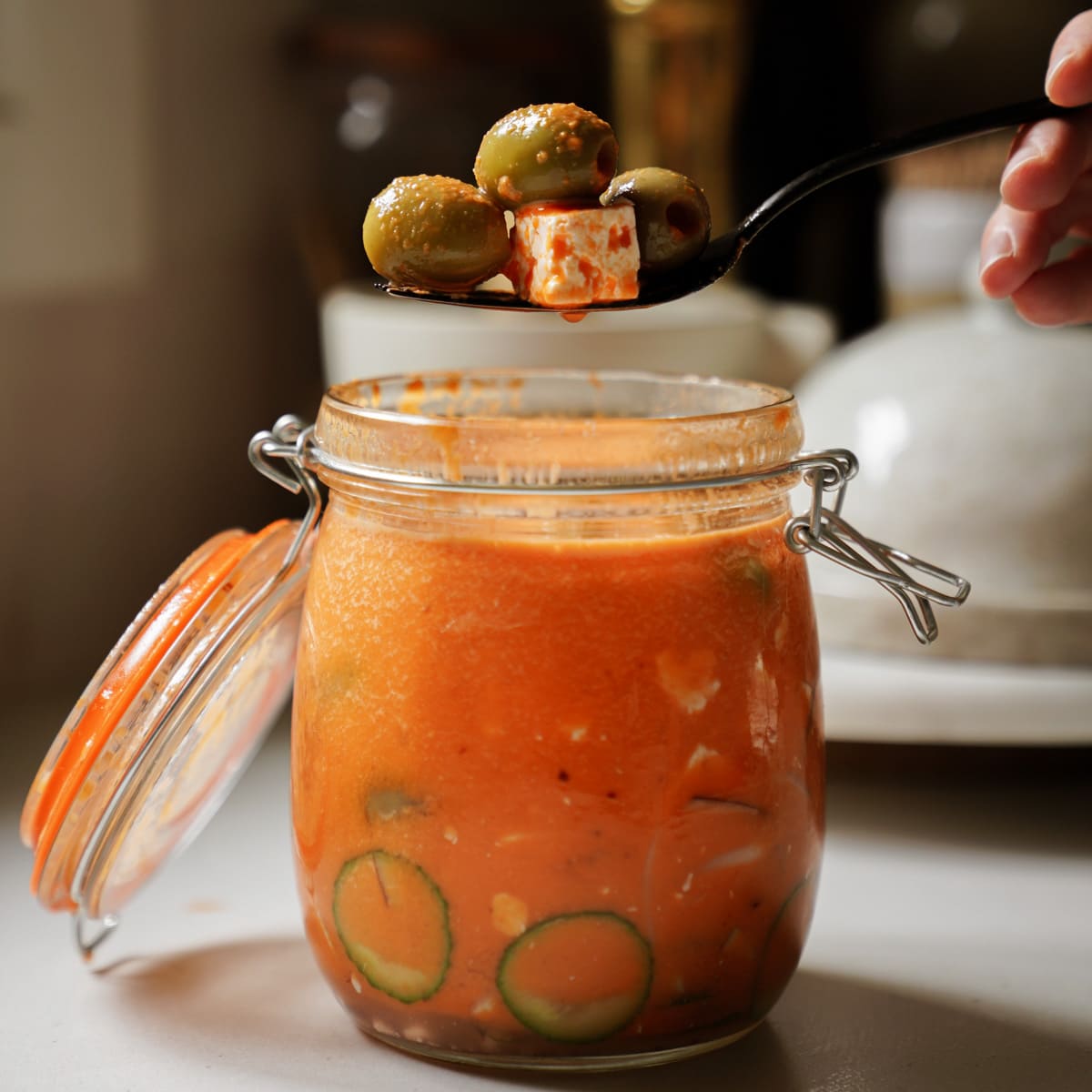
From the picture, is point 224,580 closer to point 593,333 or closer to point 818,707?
point 818,707

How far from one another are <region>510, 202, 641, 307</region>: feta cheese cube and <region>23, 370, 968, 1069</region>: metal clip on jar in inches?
2.0

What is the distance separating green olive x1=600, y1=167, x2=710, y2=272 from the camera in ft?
1.91

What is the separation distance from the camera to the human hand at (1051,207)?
0.62 metres

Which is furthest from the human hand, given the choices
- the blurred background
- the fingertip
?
the blurred background

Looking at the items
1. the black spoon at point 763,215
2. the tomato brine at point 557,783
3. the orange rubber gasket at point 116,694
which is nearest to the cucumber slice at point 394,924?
the tomato brine at point 557,783

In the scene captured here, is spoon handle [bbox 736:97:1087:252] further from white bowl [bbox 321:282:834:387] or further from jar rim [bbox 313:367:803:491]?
white bowl [bbox 321:282:834:387]

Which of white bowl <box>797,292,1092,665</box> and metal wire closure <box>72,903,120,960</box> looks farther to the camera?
white bowl <box>797,292,1092,665</box>

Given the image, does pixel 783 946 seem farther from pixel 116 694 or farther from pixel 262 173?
pixel 262 173

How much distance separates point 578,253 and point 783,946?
259 mm

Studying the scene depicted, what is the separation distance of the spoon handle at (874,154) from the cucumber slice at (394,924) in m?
0.27

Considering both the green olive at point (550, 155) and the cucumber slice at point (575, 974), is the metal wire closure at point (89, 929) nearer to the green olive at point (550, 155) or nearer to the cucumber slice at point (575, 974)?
the cucumber slice at point (575, 974)

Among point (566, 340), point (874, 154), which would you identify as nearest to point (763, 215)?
point (874, 154)

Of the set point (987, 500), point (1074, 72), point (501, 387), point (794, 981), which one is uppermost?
point (1074, 72)

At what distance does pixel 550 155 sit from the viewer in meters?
0.55
